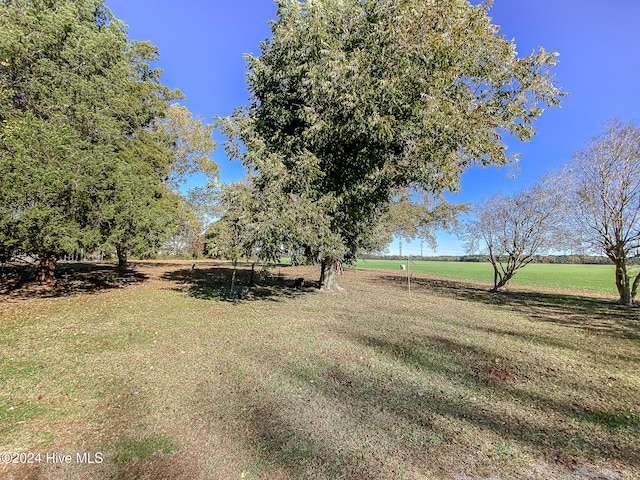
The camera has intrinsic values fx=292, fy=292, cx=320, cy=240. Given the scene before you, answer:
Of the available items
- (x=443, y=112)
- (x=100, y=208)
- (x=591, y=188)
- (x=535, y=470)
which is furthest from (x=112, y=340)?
(x=591, y=188)

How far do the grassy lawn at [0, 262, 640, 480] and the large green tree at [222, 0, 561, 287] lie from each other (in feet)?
13.9

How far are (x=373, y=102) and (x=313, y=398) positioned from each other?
24.0 feet

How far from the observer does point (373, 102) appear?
7.97m

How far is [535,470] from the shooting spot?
102 inches

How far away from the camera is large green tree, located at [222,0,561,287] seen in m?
8.02

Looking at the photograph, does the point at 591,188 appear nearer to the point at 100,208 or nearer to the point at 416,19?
the point at 416,19

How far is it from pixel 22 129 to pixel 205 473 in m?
9.78

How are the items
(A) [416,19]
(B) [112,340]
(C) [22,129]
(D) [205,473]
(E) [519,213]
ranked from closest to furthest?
(D) [205,473] → (B) [112,340] → (C) [22,129] → (A) [416,19] → (E) [519,213]

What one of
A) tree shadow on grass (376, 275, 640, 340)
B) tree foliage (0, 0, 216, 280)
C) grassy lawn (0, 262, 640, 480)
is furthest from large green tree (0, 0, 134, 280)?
tree shadow on grass (376, 275, 640, 340)

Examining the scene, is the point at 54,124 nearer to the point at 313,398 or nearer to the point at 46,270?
the point at 46,270

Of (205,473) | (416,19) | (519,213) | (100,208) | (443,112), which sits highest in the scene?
(416,19)

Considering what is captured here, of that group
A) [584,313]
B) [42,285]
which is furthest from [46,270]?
[584,313]

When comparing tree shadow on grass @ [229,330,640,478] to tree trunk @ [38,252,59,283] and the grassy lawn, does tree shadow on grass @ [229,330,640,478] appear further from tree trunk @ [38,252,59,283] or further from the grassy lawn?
tree trunk @ [38,252,59,283]

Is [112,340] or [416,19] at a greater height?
[416,19]
